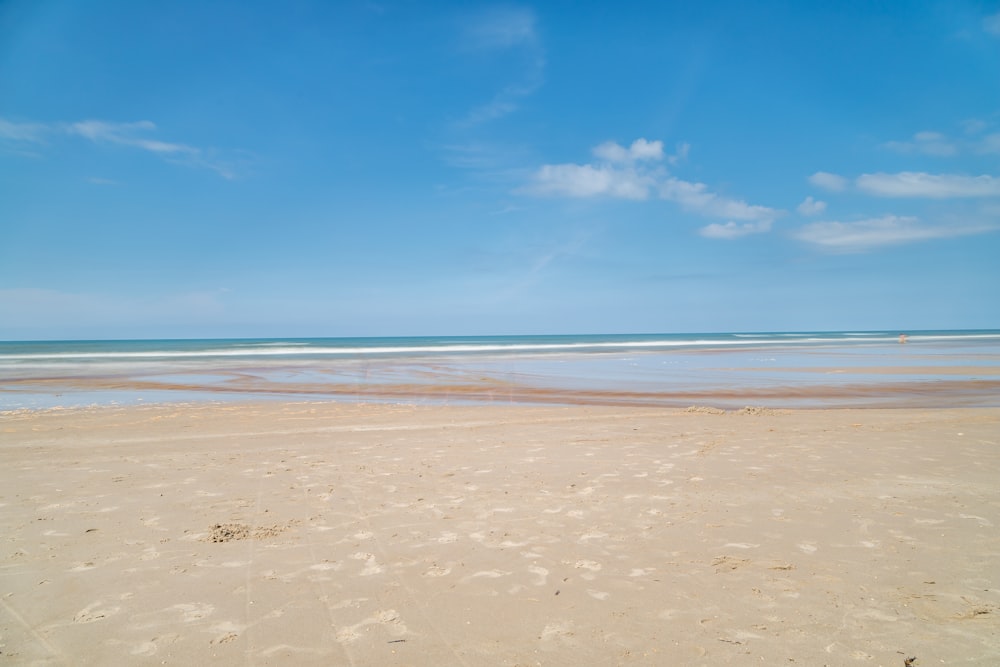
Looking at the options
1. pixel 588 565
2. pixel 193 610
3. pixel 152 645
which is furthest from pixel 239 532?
pixel 588 565

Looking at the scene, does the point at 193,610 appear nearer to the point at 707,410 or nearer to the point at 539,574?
the point at 539,574

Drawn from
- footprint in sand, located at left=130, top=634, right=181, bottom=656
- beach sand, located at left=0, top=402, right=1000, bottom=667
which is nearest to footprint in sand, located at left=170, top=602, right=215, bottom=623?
beach sand, located at left=0, top=402, right=1000, bottom=667

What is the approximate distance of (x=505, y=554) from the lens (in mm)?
4949

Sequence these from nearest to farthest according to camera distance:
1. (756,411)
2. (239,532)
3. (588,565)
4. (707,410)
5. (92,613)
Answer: (92,613) → (588,565) → (239,532) → (756,411) → (707,410)

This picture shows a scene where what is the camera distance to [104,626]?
3.81 meters

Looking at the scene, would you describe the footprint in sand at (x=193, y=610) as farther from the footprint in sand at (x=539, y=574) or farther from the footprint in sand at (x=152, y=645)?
the footprint in sand at (x=539, y=574)

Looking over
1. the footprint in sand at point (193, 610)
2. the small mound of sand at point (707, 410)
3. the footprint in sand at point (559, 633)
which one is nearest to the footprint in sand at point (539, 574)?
the footprint in sand at point (559, 633)

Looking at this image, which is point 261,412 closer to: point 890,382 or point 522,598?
point 522,598

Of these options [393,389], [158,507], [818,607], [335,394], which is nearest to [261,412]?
[335,394]

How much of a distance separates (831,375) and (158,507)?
87.0ft

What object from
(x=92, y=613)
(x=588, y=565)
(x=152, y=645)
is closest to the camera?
(x=152, y=645)

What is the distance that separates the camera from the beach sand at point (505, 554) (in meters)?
3.59

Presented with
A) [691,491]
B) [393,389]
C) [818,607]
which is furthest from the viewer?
[393,389]

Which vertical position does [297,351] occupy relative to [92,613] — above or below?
above
